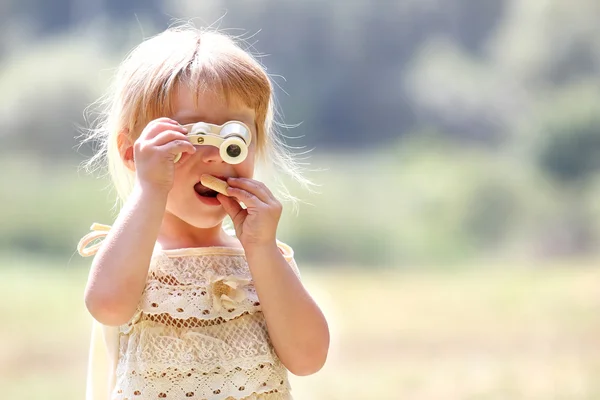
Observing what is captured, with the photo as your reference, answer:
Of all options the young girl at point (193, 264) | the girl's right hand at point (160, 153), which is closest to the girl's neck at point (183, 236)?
the young girl at point (193, 264)

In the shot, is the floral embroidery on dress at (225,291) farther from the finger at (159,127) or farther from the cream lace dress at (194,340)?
the finger at (159,127)

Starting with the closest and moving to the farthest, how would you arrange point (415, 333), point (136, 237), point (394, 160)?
1. point (136, 237)
2. point (415, 333)
3. point (394, 160)

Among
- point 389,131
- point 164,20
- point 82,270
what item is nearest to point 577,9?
point 389,131

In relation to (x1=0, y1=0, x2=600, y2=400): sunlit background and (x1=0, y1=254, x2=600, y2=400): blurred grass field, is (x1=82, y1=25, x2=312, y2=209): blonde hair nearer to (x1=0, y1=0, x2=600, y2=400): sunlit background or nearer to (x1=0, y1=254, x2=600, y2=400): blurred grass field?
(x1=0, y1=254, x2=600, y2=400): blurred grass field

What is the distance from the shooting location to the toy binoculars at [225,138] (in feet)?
2.87

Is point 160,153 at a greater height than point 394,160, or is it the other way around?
point 394,160

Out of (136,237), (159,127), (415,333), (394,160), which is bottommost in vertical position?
(136,237)

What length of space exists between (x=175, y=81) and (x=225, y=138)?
0.31 ft

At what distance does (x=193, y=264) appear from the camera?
941mm

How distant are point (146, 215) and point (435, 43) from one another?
367cm

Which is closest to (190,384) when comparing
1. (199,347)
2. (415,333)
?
(199,347)

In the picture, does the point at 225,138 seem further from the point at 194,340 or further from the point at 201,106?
the point at 194,340

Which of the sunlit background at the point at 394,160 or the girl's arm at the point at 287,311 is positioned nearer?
the girl's arm at the point at 287,311

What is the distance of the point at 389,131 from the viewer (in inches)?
174
